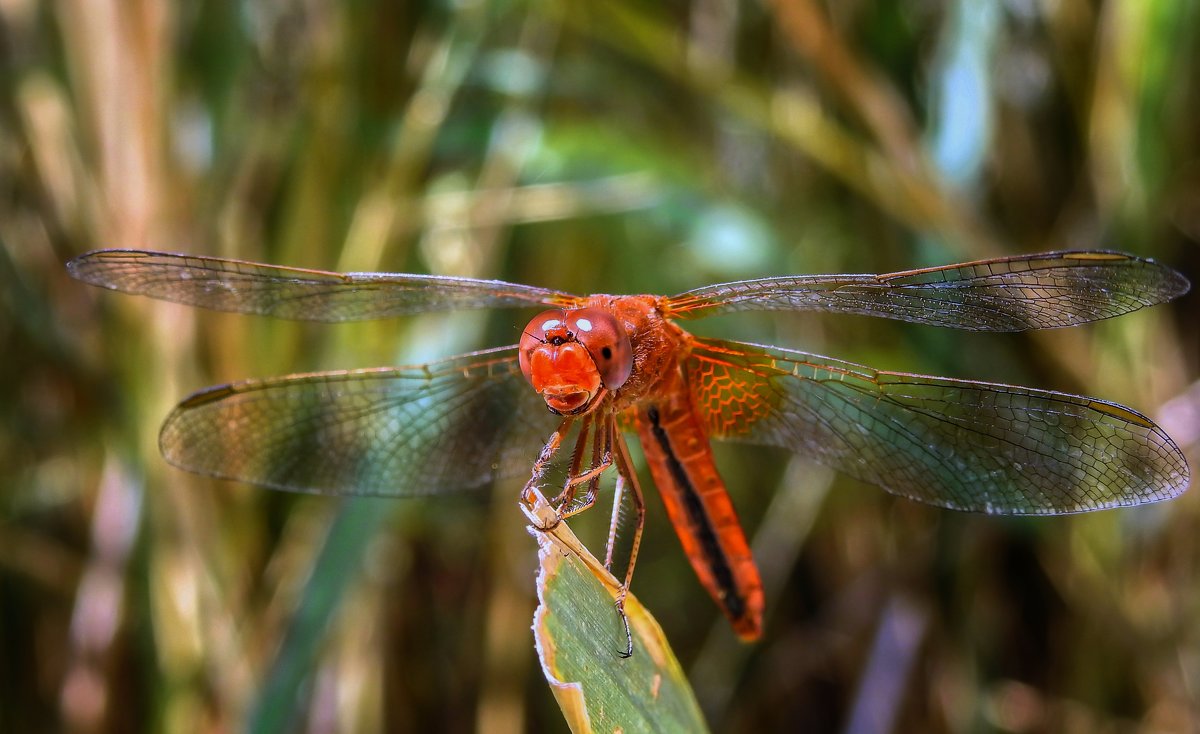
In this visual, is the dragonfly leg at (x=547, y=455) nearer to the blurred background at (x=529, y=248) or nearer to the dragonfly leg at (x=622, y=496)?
the dragonfly leg at (x=622, y=496)

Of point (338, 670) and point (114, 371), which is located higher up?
point (114, 371)

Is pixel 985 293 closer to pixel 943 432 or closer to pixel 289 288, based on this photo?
pixel 943 432

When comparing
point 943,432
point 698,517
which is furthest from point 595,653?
point 943,432

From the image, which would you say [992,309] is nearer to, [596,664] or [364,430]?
[596,664]

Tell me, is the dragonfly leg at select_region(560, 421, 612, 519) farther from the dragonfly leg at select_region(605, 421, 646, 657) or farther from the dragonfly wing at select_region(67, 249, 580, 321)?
the dragonfly wing at select_region(67, 249, 580, 321)

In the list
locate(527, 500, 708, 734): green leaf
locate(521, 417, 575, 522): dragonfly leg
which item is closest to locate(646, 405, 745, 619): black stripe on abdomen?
locate(521, 417, 575, 522): dragonfly leg

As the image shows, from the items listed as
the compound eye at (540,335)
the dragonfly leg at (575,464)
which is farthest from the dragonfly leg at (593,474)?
the compound eye at (540,335)

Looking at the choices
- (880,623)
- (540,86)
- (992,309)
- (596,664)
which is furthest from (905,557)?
(596,664)
